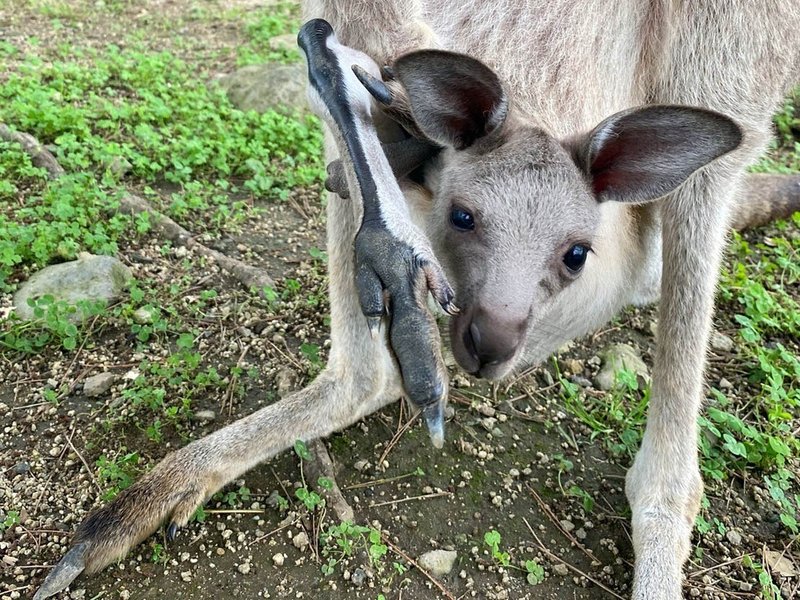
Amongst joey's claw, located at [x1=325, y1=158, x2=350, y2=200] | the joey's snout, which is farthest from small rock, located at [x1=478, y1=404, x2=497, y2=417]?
joey's claw, located at [x1=325, y1=158, x2=350, y2=200]

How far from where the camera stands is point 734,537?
204 cm

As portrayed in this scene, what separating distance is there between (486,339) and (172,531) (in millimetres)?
954

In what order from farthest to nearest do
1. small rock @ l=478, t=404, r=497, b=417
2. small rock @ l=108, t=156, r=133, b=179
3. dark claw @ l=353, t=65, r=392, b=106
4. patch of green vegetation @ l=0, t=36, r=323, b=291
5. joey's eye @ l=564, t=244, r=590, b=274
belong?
small rock @ l=108, t=156, r=133, b=179, patch of green vegetation @ l=0, t=36, r=323, b=291, small rock @ l=478, t=404, r=497, b=417, joey's eye @ l=564, t=244, r=590, b=274, dark claw @ l=353, t=65, r=392, b=106

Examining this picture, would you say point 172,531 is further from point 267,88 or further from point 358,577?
point 267,88

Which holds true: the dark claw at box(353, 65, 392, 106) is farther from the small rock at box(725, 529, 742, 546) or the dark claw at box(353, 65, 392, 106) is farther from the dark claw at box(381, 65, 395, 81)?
the small rock at box(725, 529, 742, 546)

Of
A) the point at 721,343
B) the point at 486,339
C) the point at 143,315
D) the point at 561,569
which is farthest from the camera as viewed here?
the point at 721,343

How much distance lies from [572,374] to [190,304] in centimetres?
139

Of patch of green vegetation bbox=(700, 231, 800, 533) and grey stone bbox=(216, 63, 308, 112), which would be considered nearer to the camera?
patch of green vegetation bbox=(700, 231, 800, 533)

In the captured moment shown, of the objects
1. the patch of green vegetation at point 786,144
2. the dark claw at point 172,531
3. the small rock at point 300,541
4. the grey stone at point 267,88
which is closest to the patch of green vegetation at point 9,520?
the dark claw at point 172,531

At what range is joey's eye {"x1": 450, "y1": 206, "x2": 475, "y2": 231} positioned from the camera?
1.71m

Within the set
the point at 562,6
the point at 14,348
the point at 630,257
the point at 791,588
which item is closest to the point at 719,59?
the point at 562,6

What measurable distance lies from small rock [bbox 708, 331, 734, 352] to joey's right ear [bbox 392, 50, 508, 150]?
58.0 inches

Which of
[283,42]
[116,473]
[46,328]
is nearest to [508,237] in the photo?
[116,473]

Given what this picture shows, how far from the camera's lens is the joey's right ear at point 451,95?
5.07 ft
